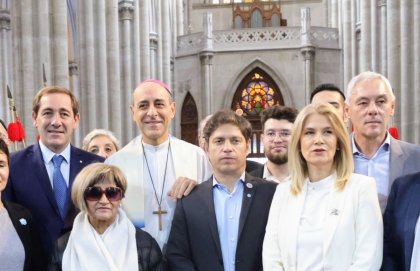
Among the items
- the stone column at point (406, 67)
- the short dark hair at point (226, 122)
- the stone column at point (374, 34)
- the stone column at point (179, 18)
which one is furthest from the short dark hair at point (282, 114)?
the stone column at point (179, 18)

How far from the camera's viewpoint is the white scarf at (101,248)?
349 cm

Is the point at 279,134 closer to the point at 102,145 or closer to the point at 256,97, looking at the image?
the point at 102,145

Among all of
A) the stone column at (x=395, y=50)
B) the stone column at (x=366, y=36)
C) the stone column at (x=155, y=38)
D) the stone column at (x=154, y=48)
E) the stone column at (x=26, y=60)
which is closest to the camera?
the stone column at (x=26, y=60)

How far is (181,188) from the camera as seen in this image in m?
3.98

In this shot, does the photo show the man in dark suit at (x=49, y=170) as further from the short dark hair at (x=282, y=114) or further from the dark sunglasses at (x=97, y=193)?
the short dark hair at (x=282, y=114)

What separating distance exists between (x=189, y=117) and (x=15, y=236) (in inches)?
935

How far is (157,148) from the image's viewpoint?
14.2 feet

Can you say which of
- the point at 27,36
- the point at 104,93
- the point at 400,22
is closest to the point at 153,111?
the point at 27,36

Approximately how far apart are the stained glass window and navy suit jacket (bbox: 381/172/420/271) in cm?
2427

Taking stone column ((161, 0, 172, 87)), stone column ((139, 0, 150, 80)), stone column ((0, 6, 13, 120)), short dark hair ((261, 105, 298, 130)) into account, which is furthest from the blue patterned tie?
stone column ((161, 0, 172, 87))

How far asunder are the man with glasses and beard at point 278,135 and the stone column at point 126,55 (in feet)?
44.7

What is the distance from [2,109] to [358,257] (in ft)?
38.3

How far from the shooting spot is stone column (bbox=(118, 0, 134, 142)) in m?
18.4

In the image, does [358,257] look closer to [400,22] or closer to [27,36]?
[27,36]
